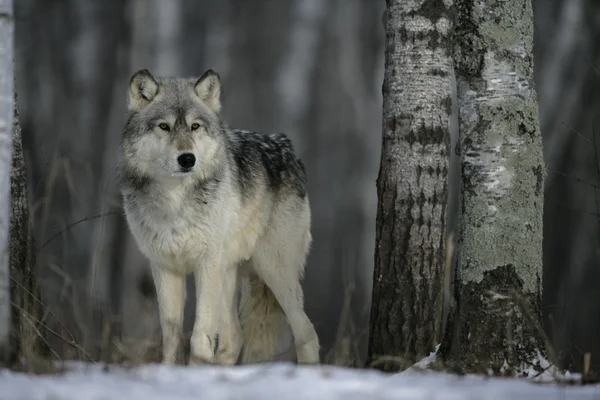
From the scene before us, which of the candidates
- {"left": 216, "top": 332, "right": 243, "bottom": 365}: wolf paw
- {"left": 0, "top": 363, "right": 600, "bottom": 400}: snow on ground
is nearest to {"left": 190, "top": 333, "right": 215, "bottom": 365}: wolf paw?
{"left": 216, "top": 332, "right": 243, "bottom": 365}: wolf paw

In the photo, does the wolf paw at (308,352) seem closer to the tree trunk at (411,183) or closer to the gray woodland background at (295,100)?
the tree trunk at (411,183)

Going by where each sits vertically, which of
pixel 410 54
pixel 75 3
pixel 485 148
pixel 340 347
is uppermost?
pixel 75 3

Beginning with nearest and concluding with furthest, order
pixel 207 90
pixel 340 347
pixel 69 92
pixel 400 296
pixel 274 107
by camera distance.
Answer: pixel 340 347, pixel 400 296, pixel 207 90, pixel 69 92, pixel 274 107

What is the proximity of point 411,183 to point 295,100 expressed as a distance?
10626 mm

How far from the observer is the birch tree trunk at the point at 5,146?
3684 mm

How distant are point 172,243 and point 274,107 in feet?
38.2

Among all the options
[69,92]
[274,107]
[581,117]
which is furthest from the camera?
[274,107]

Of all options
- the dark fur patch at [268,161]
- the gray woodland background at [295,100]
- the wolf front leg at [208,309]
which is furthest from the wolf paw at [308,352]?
the gray woodland background at [295,100]

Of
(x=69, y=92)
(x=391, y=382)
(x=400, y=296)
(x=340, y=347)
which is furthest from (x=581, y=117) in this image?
(x=391, y=382)

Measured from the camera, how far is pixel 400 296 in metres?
5.10

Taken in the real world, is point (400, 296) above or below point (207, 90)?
below

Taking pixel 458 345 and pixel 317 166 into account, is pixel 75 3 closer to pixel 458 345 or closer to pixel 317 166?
pixel 317 166

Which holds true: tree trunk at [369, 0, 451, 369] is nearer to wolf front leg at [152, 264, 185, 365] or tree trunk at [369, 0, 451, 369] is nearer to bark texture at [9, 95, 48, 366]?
wolf front leg at [152, 264, 185, 365]

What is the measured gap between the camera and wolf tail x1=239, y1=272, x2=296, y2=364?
6281 mm
